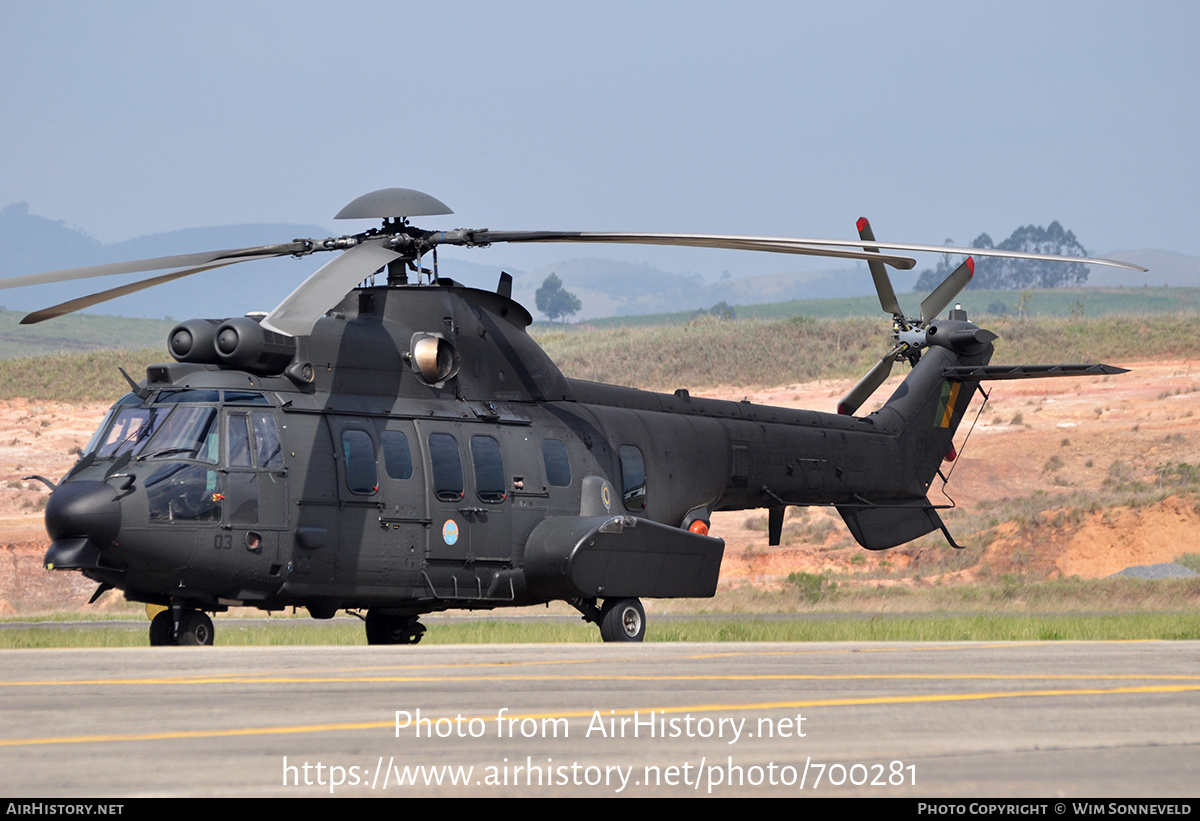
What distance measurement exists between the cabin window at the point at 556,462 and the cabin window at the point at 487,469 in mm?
711

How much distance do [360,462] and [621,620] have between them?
3.76 meters

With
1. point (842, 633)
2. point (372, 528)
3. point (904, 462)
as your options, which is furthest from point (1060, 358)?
point (372, 528)

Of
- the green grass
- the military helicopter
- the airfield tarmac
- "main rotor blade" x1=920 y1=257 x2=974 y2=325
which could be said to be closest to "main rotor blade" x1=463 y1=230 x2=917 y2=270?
the military helicopter

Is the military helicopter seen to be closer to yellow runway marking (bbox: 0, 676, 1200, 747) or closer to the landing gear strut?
the landing gear strut

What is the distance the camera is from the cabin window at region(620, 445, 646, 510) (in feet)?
56.7

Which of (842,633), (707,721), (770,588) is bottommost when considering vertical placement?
(770,588)

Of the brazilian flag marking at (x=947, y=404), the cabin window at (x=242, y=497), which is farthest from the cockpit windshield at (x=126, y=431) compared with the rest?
the brazilian flag marking at (x=947, y=404)

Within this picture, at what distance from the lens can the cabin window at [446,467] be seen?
15.2m

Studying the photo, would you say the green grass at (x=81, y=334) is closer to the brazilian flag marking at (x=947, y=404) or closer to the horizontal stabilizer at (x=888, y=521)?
the brazilian flag marking at (x=947, y=404)

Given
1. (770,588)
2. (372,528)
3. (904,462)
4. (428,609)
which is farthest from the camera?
(770,588)

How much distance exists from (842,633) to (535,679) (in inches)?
376

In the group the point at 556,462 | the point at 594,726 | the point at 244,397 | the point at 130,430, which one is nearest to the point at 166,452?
the point at 130,430

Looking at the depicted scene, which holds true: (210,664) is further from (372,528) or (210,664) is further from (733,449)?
(733,449)

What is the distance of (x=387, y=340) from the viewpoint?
15.5m
